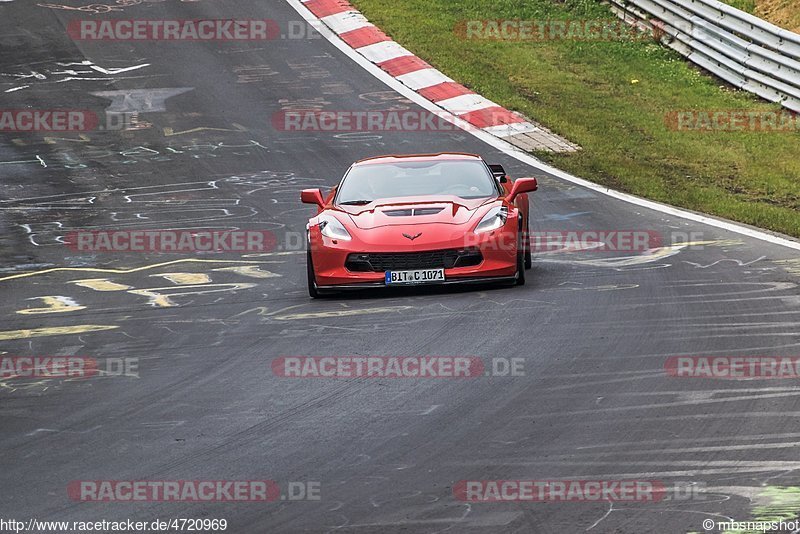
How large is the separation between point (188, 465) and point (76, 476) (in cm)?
57

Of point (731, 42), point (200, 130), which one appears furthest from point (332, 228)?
point (731, 42)

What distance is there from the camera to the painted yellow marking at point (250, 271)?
12969mm

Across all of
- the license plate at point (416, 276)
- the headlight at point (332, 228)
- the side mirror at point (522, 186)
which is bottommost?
the license plate at point (416, 276)

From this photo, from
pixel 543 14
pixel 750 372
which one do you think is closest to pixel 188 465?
pixel 750 372

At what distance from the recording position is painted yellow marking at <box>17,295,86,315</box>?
37.0ft

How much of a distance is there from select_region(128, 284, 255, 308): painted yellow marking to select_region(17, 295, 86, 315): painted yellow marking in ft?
2.08

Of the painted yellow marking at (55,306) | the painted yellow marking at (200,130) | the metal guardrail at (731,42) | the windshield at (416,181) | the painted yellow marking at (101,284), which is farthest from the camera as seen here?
the painted yellow marking at (200,130)

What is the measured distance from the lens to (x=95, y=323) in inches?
421

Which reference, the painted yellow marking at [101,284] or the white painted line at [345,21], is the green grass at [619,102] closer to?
the white painted line at [345,21]

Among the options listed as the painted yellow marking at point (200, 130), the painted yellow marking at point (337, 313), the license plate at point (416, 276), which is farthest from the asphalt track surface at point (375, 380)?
the painted yellow marking at point (200, 130)

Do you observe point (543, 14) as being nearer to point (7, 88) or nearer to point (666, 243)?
point (7, 88)
